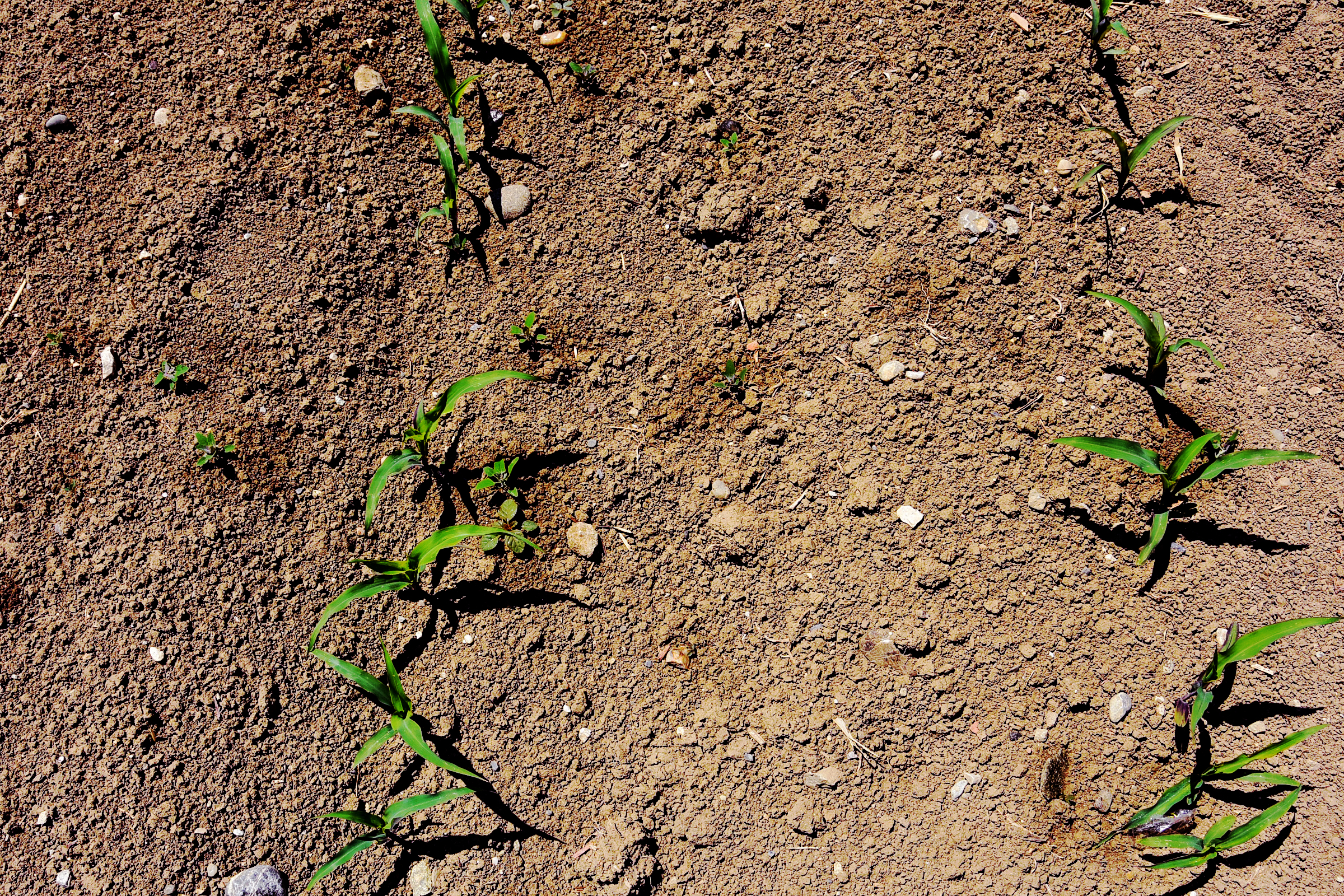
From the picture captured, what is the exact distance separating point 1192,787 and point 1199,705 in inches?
7.6

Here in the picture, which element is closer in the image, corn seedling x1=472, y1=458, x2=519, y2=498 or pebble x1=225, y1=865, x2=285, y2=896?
pebble x1=225, y1=865, x2=285, y2=896

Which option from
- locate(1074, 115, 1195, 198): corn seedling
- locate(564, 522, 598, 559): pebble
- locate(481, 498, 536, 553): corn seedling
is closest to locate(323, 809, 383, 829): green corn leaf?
locate(481, 498, 536, 553): corn seedling

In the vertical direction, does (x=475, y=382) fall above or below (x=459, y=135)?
below

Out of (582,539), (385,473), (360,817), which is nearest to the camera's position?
(360,817)

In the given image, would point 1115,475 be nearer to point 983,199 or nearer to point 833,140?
point 983,199

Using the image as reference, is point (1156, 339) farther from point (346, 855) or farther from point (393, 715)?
point (346, 855)

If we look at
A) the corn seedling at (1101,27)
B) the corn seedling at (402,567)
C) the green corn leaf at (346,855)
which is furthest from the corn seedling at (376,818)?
the corn seedling at (1101,27)

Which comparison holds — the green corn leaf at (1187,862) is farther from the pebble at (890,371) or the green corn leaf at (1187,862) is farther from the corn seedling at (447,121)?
the corn seedling at (447,121)

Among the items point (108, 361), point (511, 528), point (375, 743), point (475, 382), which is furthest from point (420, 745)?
point (108, 361)

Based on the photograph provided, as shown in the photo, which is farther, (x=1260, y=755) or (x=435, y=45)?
(x=435, y=45)

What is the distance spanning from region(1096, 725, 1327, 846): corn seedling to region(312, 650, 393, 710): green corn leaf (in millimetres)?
1779

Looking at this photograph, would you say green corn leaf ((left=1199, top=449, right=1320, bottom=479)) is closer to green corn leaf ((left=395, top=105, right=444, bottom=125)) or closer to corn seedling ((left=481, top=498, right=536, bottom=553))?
corn seedling ((left=481, top=498, right=536, bottom=553))

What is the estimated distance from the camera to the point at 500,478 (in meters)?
Answer: 1.97

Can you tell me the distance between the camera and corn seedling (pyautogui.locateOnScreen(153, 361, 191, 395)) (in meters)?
2.02
